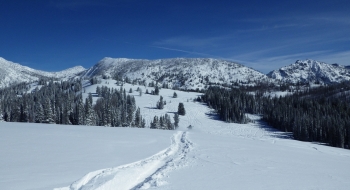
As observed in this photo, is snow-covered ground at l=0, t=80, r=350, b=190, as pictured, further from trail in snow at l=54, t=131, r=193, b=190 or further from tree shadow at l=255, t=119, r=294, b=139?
tree shadow at l=255, t=119, r=294, b=139

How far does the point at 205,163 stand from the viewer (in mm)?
15180

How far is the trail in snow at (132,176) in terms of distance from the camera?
1016 cm

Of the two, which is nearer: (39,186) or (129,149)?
(39,186)

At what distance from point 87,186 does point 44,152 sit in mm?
8382

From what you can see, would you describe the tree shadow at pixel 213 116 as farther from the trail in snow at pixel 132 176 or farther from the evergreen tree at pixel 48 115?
the trail in snow at pixel 132 176

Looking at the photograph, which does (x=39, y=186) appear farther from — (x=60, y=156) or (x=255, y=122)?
(x=255, y=122)

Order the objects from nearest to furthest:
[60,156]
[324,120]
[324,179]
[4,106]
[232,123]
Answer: [324,179]
[60,156]
[324,120]
[4,106]
[232,123]

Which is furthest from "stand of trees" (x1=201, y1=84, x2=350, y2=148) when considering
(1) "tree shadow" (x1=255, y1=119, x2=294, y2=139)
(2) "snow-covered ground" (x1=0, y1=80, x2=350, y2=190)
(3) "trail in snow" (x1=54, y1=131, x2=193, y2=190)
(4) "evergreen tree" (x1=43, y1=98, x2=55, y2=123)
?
(4) "evergreen tree" (x1=43, y1=98, x2=55, y2=123)

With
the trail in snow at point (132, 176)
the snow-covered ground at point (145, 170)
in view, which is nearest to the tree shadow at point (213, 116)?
the snow-covered ground at point (145, 170)

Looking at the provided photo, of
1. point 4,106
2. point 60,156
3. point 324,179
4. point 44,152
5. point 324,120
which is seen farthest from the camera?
point 4,106

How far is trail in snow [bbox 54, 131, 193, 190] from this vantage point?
10.2 meters

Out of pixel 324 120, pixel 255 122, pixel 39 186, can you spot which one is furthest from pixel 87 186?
pixel 255 122

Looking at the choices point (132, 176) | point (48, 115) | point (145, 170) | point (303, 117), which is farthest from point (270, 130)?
point (132, 176)

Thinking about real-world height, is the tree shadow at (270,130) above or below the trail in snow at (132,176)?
below
